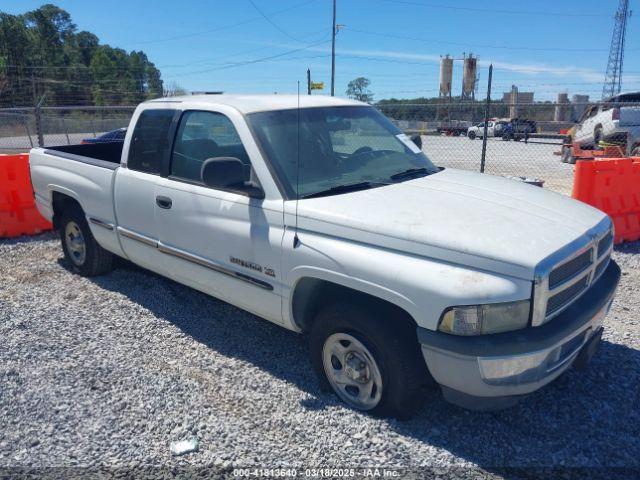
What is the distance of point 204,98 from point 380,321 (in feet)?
8.11

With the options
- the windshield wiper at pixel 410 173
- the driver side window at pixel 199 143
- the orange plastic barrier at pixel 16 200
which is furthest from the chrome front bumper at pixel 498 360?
the orange plastic barrier at pixel 16 200

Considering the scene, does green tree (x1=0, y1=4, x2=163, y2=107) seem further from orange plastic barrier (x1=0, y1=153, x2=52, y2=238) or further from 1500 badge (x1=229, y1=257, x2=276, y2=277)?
1500 badge (x1=229, y1=257, x2=276, y2=277)

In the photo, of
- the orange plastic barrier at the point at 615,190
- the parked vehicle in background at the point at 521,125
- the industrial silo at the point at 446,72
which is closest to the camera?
the orange plastic barrier at the point at 615,190

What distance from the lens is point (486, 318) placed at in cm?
270

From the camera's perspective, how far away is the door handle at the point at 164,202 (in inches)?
167

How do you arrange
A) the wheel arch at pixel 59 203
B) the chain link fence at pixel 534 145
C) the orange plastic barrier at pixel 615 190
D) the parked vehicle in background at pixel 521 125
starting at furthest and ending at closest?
the parked vehicle in background at pixel 521 125 < the chain link fence at pixel 534 145 < the orange plastic barrier at pixel 615 190 < the wheel arch at pixel 59 203

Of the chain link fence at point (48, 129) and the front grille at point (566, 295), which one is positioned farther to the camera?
the chain link fence at point (48, 129)

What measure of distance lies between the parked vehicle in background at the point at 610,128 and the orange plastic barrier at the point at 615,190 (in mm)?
7313

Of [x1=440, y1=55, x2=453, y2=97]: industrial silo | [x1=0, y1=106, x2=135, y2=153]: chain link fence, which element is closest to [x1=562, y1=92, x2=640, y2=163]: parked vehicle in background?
[x1=0, y1=106, x2=135, y2=153]: chain link fence

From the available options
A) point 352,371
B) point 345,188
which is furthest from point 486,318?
point 345,188

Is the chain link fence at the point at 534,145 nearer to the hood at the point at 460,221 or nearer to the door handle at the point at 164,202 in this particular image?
the hood at the point at 460,221

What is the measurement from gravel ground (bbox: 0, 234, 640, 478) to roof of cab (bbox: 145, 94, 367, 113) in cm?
185

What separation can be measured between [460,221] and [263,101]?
188 centimetres

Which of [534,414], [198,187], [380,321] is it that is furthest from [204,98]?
[534,414]
